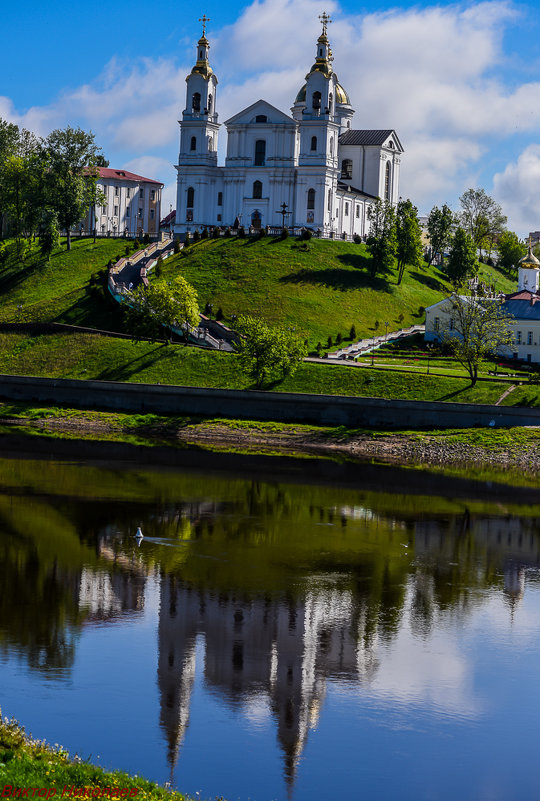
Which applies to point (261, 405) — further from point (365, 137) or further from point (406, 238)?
point (365, 137)

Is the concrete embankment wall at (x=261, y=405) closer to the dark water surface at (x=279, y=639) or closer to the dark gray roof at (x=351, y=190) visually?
the dark water surface at (x=279, y=639)

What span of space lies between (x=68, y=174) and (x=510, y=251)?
232 feet

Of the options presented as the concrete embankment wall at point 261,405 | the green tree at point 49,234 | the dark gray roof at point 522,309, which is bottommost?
the concrete embankment wall at point 261,405

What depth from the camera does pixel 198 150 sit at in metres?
127

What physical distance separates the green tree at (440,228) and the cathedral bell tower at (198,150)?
101 feet

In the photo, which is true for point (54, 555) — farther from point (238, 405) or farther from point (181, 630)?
point (238, 405)

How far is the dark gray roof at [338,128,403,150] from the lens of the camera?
139375 millimetres

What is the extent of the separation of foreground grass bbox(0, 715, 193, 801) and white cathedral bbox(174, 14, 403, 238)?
10434cm

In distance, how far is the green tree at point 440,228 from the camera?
456 ft

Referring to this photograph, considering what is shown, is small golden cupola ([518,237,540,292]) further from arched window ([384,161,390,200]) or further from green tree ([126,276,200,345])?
green tree ([126,276,200,345])

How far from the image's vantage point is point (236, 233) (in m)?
124

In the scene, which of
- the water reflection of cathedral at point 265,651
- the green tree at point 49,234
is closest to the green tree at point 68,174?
the green tree at point 49,234

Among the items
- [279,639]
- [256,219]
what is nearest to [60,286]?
[256,219]

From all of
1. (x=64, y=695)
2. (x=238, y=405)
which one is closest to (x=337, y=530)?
(x=64, y=695)
